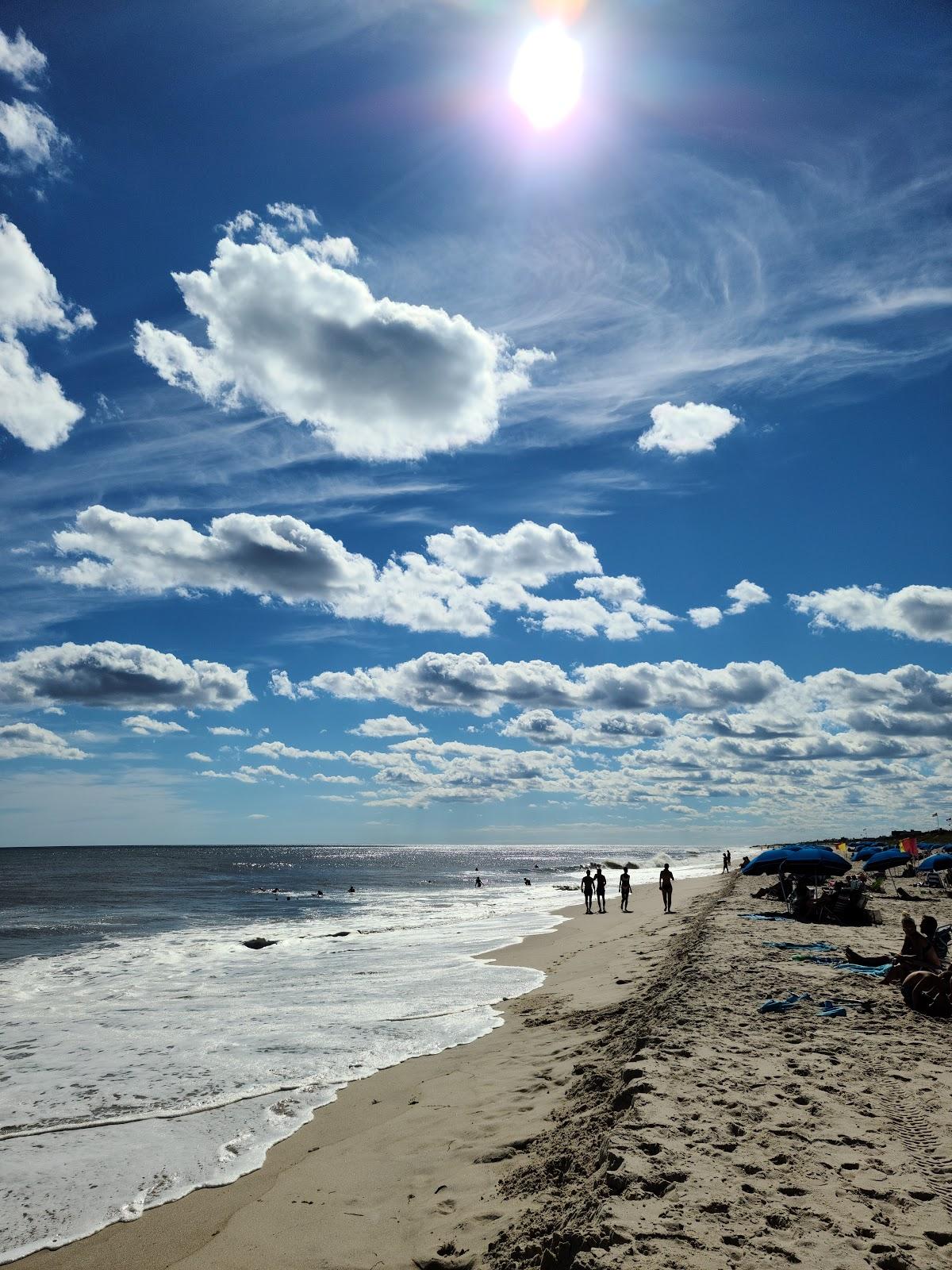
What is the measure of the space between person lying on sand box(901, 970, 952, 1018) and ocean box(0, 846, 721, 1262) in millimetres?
6639

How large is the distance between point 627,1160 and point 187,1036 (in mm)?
10321

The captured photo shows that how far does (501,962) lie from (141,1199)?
14.6 m

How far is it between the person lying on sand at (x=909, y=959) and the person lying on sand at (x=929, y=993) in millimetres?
995

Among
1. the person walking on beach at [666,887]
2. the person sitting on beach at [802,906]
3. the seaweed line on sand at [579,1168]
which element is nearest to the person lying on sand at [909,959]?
the seaweed line on sand at [579,1168]

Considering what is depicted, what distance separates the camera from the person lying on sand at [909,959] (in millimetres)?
11656

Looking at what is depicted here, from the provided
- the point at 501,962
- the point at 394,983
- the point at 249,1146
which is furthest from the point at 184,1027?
the point at 501,962

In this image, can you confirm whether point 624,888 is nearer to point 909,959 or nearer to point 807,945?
point 807,945

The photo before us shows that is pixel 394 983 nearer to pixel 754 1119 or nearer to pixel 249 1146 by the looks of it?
pixel 249 1146

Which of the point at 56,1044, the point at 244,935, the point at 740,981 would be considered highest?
the point at 740,981

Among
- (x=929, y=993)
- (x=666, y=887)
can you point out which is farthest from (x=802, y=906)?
(x=929, y=993)

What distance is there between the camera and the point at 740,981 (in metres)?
11.7

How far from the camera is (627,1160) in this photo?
17.4 ft

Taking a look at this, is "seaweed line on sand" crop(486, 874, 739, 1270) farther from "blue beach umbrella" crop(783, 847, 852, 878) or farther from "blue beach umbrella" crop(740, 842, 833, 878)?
"blue beach umbrella" crop(783, 847, 852, 878)

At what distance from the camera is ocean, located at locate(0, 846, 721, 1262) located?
7.62 meters
